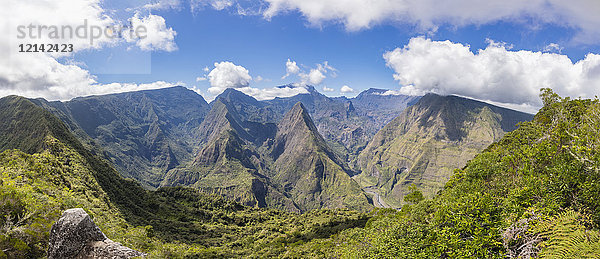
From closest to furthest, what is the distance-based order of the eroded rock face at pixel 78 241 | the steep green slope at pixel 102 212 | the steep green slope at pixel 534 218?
the steep green slope at pixel 534 218
the eroded rock face at pixel 78 241
the steep green slope at pixel 102 212

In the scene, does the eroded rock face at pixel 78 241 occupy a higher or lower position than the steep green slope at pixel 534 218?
lower

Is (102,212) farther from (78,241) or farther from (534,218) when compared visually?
(534,218)

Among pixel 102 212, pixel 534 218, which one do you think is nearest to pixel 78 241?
pixel 534 218

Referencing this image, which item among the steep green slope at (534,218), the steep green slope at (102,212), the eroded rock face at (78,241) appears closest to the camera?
the steep green slope at (534,218)

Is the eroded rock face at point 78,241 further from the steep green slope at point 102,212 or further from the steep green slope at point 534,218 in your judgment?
the steep green slope at point 534,218

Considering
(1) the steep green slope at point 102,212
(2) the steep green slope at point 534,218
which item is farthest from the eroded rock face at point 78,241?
(2) the steep green slope at point 534,218

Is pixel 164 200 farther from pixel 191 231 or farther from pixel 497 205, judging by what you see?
pixel 497 205

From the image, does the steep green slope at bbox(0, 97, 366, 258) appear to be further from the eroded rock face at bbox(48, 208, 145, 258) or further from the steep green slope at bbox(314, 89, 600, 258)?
the steep green slope at bbox(314, 89, 600, 258)

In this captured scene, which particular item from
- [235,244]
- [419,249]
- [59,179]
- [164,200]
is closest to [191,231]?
[235,244]
